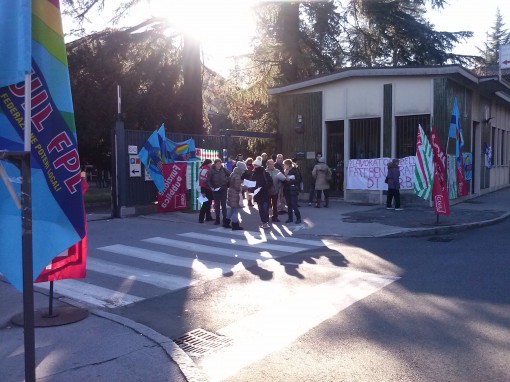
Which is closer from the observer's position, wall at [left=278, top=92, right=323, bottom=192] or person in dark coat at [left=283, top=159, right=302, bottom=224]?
person in dark coat at [left=283, top=159, right=302, bottom=224]

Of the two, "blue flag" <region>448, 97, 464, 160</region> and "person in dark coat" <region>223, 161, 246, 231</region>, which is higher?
"blue flag" <region>448, 97, 464, 160</region>

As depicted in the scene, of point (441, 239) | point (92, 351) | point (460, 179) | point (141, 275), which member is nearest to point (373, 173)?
point (460, 179)

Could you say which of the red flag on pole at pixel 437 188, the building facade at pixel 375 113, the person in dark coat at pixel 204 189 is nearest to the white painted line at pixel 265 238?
the person in dark coat at pixel 204 189

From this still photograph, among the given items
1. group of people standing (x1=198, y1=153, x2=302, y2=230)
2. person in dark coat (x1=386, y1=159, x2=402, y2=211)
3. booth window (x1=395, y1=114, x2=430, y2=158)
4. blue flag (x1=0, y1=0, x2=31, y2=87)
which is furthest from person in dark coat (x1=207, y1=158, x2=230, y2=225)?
blue flag (x1=0, y1=0, x2=31, y2=87)

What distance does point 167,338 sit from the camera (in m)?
5.77

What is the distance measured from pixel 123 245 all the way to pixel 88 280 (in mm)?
2961

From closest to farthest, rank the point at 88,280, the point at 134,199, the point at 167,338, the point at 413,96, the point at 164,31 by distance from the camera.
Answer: the point at 167,338, the point at 88,280, the point at 134,199, the point at 413,96, the point at 164,31

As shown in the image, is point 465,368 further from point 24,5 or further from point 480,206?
point 480,206

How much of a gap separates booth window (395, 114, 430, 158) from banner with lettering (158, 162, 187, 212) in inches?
295

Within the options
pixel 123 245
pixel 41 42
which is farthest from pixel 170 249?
pixel 41 42

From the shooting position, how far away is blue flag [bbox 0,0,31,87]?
3.49 m

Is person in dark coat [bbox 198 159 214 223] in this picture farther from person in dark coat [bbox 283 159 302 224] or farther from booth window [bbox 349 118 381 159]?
booth window [bbox 349 118 381 159]

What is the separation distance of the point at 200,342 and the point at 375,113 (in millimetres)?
14604

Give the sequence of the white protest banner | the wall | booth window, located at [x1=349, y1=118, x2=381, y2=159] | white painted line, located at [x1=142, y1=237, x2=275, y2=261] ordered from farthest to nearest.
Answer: the wall, booth window, located at [x1=349, y1=118, x2=381, y2=159], the white protest banner, white painted line, located at [x1=142, y1=237, x2=275, y2=261]
